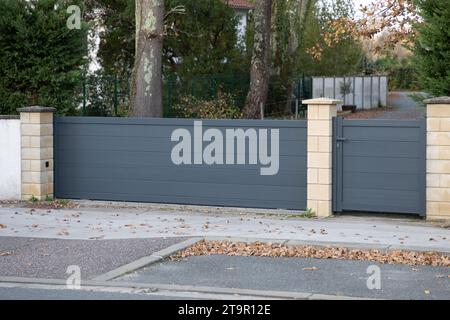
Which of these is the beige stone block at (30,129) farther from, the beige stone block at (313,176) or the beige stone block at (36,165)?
the beige stone block at (313,176)

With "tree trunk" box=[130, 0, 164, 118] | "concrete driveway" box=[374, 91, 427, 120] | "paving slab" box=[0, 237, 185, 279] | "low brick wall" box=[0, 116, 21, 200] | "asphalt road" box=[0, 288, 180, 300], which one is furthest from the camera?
"concrete driveway" box=[374, 91, 427, 120]

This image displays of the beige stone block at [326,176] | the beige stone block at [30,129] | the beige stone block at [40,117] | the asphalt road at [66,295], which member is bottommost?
the asphalt road at [66,295]

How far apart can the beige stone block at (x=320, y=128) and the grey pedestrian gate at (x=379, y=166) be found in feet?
0.52

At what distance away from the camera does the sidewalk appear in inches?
471

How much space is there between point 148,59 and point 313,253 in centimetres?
1049

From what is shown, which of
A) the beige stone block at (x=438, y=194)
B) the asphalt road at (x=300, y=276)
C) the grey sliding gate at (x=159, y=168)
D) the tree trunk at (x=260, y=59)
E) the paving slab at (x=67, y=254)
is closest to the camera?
the asphalt road at (x=300, y=276)

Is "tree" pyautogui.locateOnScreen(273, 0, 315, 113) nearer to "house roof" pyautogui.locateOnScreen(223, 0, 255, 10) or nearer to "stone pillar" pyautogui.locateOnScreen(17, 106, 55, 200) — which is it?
"house roof" pyautogui.locateOnScreen(223, 0, 255, 10)

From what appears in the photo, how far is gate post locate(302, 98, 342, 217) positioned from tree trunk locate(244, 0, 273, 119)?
15.9 m

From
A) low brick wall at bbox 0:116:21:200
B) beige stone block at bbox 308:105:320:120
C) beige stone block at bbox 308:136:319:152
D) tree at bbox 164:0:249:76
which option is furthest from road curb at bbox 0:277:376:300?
tree at bbox 164:0:249:76

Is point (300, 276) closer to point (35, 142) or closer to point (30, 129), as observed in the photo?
point (35, 142)

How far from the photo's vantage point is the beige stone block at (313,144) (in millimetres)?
14375

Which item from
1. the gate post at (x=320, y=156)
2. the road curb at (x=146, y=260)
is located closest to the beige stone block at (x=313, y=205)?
the gate post at (x=320, y=156)

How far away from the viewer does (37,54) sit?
58.3ft
